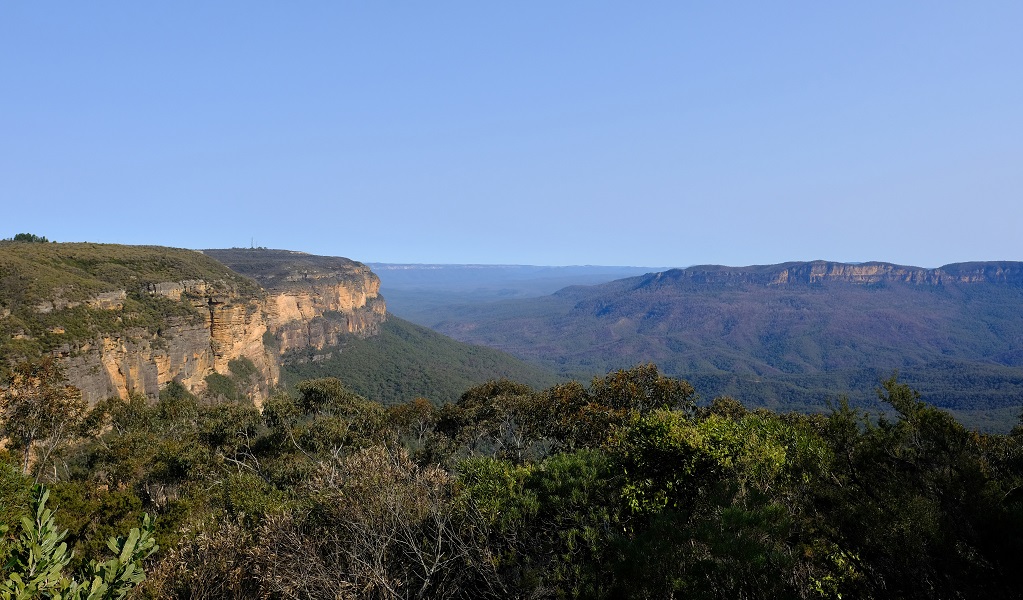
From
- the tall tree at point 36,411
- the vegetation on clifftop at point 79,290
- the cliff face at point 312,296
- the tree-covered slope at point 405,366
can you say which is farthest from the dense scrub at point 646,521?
the cliff face at point 312,296

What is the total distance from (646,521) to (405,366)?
108524mm

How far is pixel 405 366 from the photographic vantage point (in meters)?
117

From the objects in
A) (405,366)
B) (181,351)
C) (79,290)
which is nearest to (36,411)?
(79,290)

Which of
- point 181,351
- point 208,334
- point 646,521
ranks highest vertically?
point 646,521

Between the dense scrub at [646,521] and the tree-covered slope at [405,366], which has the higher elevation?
the dense scrub at [646,521]

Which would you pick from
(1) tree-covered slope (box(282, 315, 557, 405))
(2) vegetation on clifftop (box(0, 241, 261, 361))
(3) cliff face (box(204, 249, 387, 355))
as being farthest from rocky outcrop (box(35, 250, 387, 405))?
(1) tree-covered slope (box(282, 315, 557, 405))

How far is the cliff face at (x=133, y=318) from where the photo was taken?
38.2 meters

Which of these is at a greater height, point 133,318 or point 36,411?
point 133,318

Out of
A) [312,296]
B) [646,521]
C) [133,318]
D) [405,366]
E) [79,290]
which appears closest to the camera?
[646,521]

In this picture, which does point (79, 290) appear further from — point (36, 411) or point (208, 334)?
point (36, 411)

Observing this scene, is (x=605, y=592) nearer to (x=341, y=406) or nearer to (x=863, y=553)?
(x=863, y=553)

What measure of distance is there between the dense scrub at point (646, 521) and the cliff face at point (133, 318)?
23.5 m

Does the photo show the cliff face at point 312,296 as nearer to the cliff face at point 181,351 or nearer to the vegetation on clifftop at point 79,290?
the cliff face at point 181,351

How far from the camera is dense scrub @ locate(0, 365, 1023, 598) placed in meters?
7.73
